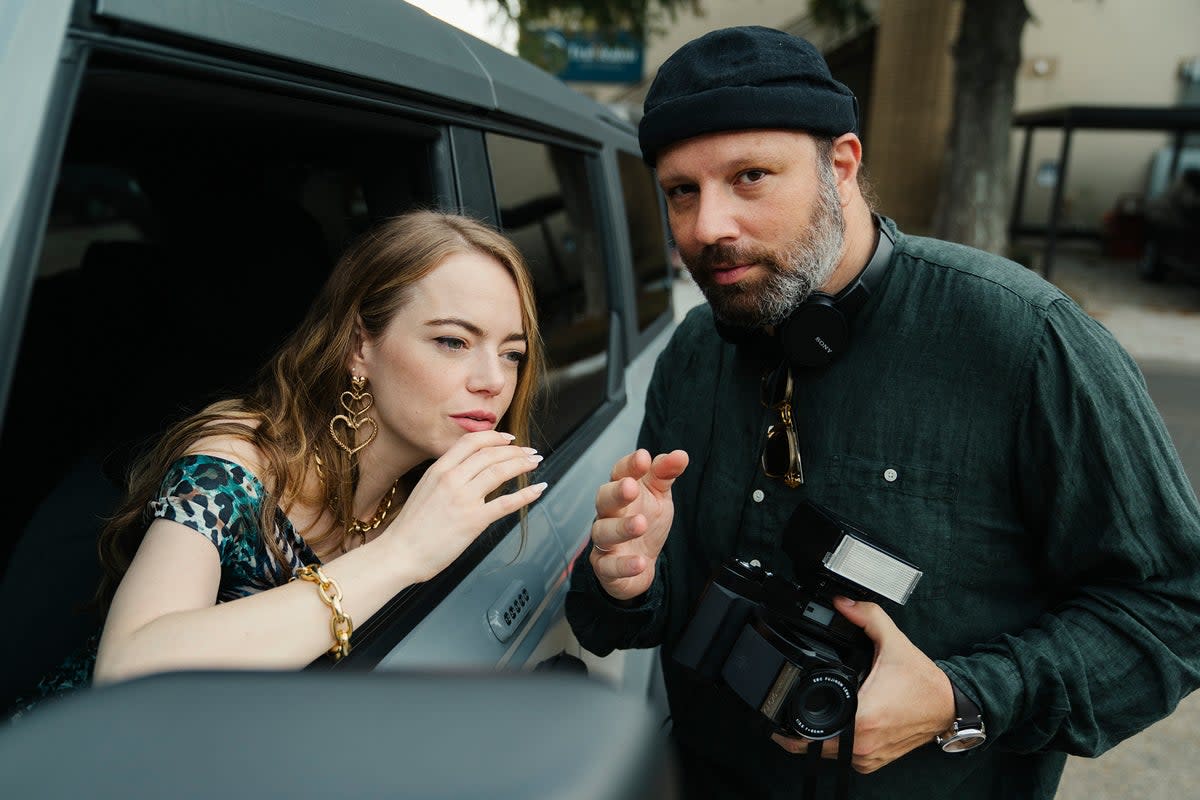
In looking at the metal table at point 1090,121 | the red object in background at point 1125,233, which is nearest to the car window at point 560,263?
the metal table at point 1090,121

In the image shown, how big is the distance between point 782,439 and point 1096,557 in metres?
0.51

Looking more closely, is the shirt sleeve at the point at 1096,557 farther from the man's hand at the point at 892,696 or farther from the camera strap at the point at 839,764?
the camera strap at the point at 839,764

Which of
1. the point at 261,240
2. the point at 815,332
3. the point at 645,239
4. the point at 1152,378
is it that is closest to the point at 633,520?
the point at 815,332

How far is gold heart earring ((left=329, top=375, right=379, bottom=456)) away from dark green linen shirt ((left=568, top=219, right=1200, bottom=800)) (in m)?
0.49

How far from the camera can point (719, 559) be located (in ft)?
5.53

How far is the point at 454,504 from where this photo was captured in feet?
4.25

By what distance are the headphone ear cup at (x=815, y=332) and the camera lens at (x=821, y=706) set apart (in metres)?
0.50

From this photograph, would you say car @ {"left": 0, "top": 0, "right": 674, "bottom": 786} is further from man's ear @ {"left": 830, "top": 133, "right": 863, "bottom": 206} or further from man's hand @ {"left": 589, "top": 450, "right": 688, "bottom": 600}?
man's ear @ {"left": 830, "top": 133, "right": 863, "bottom": 206}

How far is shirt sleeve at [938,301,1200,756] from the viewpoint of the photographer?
1341 mm

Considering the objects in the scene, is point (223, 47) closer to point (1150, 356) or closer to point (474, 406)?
point (474, 406)

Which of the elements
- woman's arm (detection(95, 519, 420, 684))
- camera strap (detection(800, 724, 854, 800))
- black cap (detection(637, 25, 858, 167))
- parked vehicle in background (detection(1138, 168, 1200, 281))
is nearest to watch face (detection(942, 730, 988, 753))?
camera strap (detection(800, 724, 854, 800))

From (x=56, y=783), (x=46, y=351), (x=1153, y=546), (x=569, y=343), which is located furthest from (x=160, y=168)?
(x=1153, y=546)

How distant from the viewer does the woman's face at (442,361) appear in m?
1.62

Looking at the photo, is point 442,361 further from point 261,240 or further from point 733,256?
point 261,240
